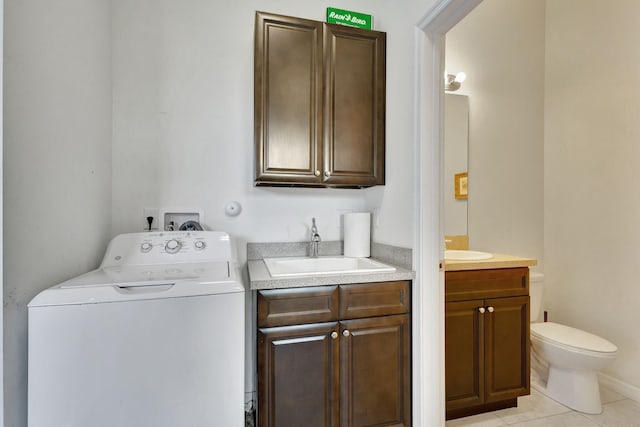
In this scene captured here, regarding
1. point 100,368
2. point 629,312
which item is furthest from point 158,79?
point 629,312

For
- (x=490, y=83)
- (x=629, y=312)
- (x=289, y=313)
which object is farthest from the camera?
(x=490, y=83)

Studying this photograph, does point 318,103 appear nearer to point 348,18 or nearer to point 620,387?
point 348,18

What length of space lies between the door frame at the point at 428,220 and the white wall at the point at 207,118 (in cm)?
8

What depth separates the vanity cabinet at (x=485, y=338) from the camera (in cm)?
170

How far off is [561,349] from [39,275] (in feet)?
8.73

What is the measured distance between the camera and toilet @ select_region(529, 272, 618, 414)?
1.76 m

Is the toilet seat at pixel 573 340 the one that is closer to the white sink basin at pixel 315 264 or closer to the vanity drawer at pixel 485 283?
the vanity drawer at pixel 485 283

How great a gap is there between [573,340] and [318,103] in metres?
2.14

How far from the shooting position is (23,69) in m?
0.96

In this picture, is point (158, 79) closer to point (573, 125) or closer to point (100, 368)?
point (100, 368)

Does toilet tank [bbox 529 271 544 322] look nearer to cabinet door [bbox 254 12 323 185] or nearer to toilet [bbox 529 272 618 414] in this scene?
toilet [bbox 529 272 618 414]

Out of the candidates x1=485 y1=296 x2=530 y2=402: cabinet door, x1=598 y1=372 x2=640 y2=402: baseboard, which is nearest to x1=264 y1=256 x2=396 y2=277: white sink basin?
x1=485 y1=296 x2=530 y2=402: cabinet door

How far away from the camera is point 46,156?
1.08 m

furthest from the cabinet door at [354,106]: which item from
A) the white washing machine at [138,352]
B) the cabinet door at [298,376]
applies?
the white washing machine at [138,352]
